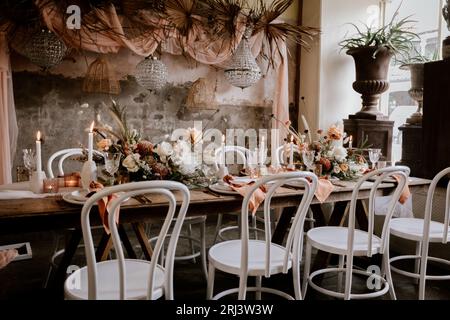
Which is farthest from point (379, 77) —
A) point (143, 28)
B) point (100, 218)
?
point (100, 218)

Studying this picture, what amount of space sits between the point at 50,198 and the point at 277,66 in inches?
142

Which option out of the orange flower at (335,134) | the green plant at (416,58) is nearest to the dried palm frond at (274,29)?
the green plant at (416,58)

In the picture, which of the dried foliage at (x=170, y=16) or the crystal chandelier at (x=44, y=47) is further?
the dried foliage at (x=170, y=16)

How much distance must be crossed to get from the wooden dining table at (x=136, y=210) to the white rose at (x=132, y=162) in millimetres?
278

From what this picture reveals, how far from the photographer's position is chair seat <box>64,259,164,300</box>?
1.64 m

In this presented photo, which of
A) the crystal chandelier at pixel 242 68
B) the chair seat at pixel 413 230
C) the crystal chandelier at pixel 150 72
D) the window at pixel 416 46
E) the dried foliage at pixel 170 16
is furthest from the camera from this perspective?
the window at pixel 416 46

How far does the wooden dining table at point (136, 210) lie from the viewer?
1754mm

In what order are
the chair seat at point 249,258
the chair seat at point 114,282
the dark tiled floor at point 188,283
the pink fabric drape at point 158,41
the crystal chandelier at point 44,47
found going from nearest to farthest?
the chair seat at point 114,282 < the chair seat at point 249,258 < the dark tiled floor at point 188,283 < the crystal chandelier at point 44,47 < the pink fabric drape at point 158,41

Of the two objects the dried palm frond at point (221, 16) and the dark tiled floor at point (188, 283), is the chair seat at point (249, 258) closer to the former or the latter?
the dark tiled floor at point (188, 283)

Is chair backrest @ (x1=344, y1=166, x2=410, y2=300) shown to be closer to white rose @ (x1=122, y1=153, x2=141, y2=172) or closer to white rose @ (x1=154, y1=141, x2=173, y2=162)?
white rose @ (x1=154, y1=141, x2=173, y2=162)

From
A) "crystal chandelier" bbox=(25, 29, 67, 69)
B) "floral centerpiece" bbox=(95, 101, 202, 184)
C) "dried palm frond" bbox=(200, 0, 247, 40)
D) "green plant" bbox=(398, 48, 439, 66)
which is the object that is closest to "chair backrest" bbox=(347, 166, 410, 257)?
"floral centerpiece" bbox=(95, 101, 202, 184)

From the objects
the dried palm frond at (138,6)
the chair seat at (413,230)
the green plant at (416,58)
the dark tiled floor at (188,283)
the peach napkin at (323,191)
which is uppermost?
the dried palm frond at (138,6)

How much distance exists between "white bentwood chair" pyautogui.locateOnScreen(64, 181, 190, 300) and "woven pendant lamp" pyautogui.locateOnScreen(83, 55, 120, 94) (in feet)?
9.03
